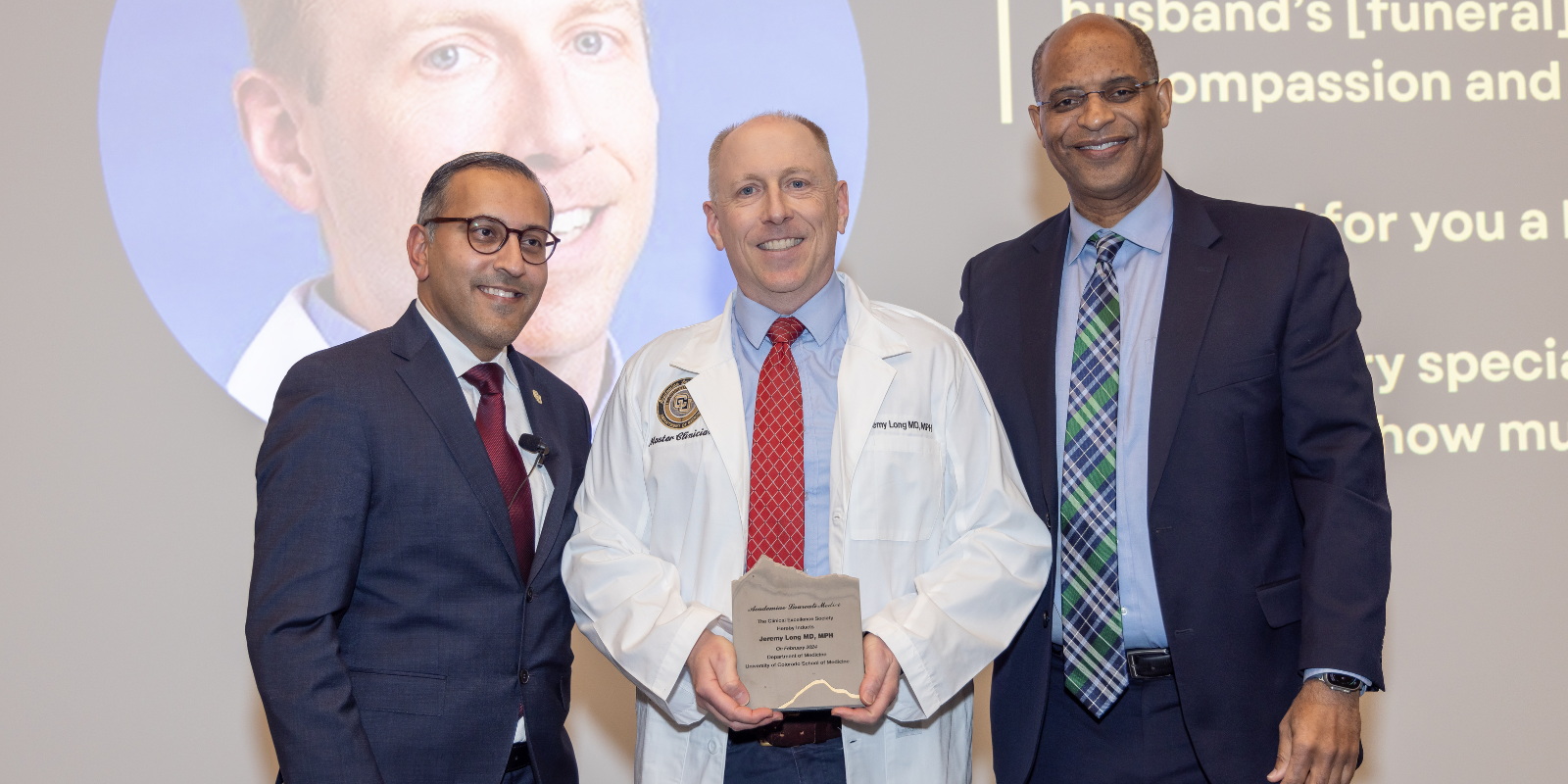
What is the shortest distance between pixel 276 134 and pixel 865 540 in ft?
8.65

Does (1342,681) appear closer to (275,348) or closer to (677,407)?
(677,407)

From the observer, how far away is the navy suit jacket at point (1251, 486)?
209 centimetres

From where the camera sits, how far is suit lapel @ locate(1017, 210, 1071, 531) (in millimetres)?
2289

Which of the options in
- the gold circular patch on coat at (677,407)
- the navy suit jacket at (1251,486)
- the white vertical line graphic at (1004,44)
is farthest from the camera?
the white vertical line graphic at (1004,44)

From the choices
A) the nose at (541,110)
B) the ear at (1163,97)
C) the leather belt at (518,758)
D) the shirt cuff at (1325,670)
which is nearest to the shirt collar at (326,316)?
the nose at (541,110)

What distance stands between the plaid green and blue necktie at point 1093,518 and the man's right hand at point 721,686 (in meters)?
0.68

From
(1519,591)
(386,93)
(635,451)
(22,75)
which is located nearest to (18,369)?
(22,75)

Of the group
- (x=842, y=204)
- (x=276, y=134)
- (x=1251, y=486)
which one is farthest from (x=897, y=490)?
(x=276, y=134)

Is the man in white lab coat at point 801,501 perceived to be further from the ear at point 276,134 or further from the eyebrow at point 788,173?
the ear at point 276,134

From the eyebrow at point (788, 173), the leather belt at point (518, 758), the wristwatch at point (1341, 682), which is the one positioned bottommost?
the leather belt at point (518, 758)

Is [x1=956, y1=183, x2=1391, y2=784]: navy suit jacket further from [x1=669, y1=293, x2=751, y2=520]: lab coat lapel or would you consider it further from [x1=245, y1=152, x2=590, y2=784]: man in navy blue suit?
[x1=245, y1=152, x2=590, y2=784]: man in navy blue suit

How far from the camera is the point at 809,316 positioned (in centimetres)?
222

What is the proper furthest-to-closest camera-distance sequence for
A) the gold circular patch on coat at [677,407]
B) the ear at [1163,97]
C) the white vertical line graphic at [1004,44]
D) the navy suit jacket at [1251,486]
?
the white vertical line graphic at [1004,44] → the ear at [1163,97] → the gold circular patch on coat at [677,407] → the navy suit jacket at [1251,486]

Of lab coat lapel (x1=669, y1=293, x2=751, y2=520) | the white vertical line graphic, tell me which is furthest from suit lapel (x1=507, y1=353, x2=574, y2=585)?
the white vertical line graphic
